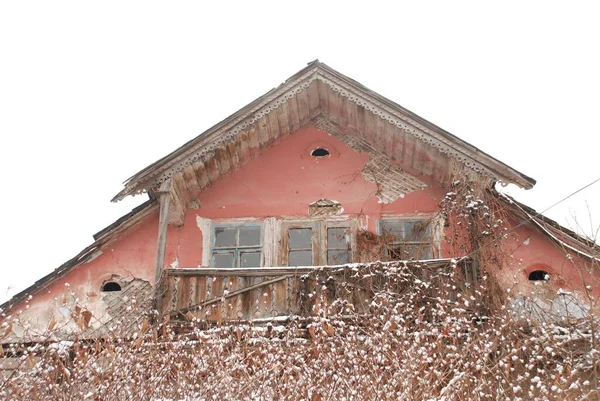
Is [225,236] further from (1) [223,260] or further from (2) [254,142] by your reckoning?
(2) [254,142]

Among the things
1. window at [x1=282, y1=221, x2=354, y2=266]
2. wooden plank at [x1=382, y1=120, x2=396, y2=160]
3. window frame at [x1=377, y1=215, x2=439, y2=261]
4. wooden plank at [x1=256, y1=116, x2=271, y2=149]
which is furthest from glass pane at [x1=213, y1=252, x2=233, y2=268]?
wooden plank at [x1=382, y1=120, x2=396, y2=160]

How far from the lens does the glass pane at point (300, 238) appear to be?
41.6ft

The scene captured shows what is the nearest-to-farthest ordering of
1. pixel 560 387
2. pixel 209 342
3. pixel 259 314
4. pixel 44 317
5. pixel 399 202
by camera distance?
pixel 560 387, pixel 209 342, pixel 259 314, pixel 44 317, pixel 399 202

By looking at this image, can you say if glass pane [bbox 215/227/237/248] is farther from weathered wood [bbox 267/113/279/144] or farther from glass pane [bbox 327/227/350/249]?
weathered wood [bbox 267/113/279/144]

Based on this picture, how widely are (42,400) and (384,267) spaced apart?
16.4ft

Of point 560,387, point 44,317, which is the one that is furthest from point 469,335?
point 44,317

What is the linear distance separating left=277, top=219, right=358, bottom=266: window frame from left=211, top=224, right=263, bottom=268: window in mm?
399

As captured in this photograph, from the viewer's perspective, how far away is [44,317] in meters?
12.1

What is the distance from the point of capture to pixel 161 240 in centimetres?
1166

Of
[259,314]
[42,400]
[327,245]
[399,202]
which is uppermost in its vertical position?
[399,202]

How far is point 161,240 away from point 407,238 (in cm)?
404

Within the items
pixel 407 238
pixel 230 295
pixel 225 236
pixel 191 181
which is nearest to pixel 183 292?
pixel 230 295

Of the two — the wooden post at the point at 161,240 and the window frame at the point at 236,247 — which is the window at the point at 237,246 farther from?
the wooden post at the point at 161,240

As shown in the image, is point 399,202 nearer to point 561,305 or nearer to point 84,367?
point 561,305
